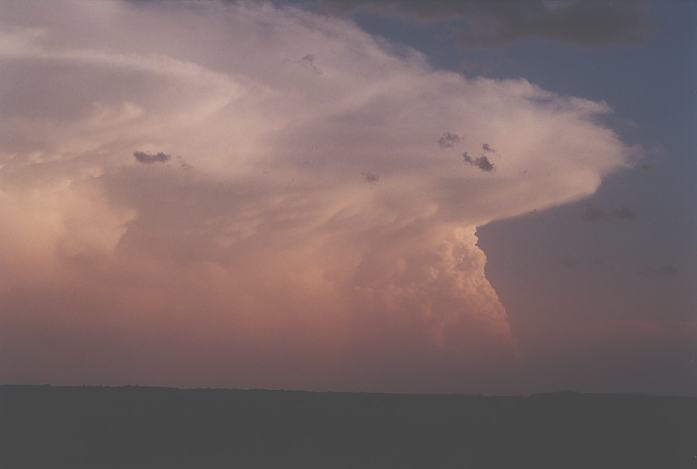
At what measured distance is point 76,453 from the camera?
46.2 m

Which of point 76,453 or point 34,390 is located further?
point 34,390

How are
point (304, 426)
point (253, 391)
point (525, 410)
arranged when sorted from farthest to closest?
point (253, 391)
point (525, 410)
point (304, 426)

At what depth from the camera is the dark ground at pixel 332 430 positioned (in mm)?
45000

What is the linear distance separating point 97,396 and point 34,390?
6.20 meters

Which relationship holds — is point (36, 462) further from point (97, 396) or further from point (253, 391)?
point (253, 391)

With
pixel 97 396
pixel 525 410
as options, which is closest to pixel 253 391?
pixel 97 396

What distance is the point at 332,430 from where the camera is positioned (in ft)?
175

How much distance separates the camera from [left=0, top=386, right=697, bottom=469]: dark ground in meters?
45.0

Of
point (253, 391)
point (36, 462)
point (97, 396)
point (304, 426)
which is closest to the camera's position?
point (36, 462)


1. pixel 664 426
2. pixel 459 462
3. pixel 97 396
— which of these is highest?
pixel 97 396

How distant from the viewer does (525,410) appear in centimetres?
5784

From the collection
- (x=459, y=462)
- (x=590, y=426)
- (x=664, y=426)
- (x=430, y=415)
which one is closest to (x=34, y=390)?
(x=430, y=415)

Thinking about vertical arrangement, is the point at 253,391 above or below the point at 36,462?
above

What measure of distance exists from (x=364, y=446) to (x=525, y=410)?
47.6ft
